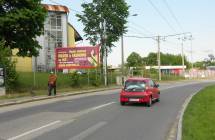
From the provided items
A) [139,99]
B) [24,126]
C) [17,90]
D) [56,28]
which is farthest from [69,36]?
[24,126]

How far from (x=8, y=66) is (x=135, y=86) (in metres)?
11.2

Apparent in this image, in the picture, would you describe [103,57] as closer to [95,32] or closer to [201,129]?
[95,32]

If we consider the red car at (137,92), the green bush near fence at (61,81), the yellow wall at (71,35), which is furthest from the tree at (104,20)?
the red car at (137,92)

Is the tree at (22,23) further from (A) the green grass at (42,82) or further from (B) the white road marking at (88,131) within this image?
(B) the white road marking at (88,131)

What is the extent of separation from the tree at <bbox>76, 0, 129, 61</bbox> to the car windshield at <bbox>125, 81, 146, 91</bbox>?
29.4 m

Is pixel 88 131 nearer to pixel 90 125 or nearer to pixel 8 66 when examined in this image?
pixel 90 125

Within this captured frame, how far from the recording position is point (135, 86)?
23016mm

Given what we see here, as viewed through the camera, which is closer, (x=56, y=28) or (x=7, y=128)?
(x=7, y=128)

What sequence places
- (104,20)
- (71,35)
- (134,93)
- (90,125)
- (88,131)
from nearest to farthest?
(88,131), (90,125), (134,93), (104,20), (71,35)

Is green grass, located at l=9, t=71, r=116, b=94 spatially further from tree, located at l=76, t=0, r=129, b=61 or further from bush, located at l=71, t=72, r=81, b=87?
tree, located at l=76, t=0, r=129, b=61

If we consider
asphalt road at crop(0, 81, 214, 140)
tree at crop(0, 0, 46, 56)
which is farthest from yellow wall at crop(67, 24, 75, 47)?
asphalt road at crop(0, 81, 214, 140)

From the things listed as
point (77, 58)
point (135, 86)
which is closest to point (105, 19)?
point (77, 58)

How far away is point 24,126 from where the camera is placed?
1406 centimetres

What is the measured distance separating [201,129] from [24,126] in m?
5.41
